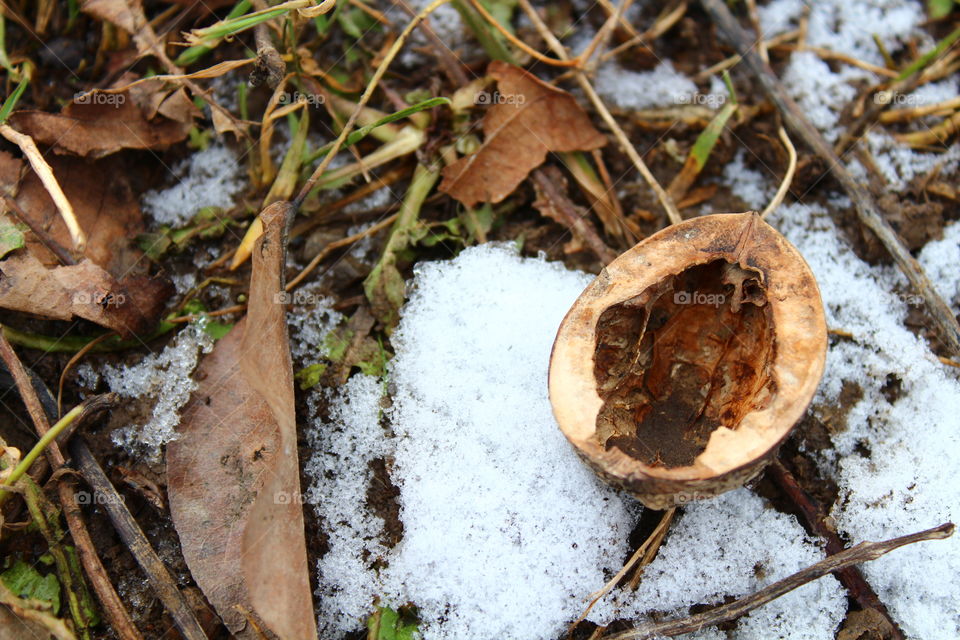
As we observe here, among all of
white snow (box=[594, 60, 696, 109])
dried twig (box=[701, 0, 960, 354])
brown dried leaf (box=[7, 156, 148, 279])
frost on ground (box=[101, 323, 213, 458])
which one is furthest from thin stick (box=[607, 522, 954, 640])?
brown dried leaf (box=[7, 156, 148, 279])

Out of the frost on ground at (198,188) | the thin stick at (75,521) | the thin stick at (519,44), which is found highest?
the thin stick at (519,44)

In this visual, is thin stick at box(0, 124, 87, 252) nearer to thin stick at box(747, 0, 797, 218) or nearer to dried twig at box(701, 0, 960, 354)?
thin stick at box(747, 0, 797, 218)

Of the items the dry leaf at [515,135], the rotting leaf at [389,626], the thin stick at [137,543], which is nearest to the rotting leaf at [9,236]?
the thin stick at [137,543]

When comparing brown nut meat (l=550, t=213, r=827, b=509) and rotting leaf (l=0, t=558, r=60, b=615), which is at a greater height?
brown nut meat (l=550, t=213, r=827, b=509)

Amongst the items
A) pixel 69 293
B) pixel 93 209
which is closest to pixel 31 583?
pixel 69 293

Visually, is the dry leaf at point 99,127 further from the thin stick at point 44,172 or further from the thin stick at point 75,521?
the thin stick at point 75,521

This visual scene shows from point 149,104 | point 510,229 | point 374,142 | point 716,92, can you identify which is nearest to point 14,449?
point 149,104
